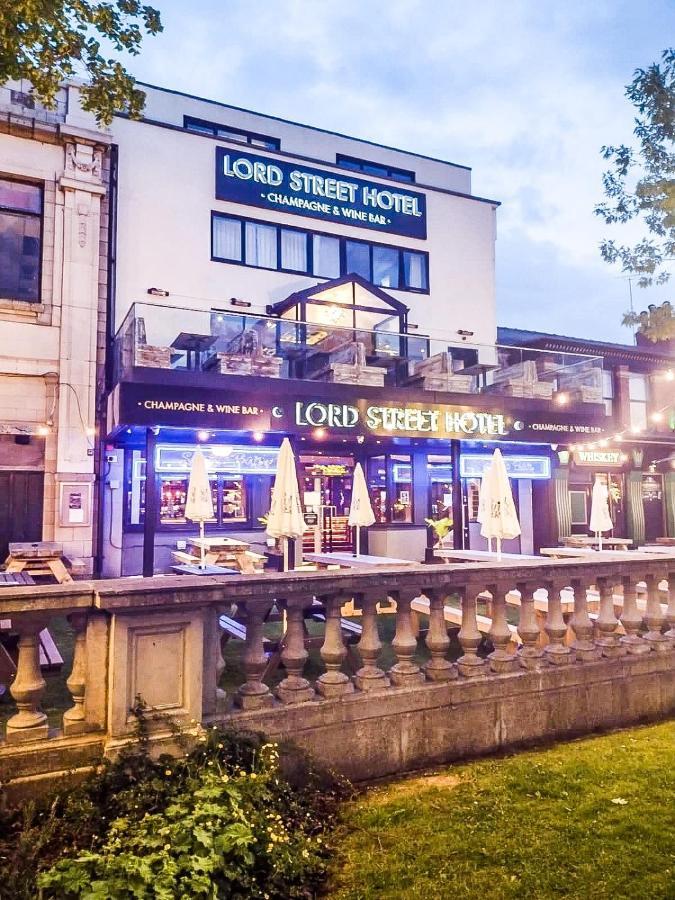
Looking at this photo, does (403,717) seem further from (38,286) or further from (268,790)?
(38,286)

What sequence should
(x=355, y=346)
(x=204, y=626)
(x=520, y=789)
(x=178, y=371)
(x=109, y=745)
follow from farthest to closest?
1. (x=355, y=346)
2. (x=178, y=371)
3. (x=520, y=789)
4. (x=204, y=626)
5. (x=109, y=745)

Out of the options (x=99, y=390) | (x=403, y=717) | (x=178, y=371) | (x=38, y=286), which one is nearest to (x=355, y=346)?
(x=178, y=371)

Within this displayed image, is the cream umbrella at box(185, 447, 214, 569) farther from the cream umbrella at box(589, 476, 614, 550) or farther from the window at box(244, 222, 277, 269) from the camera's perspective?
the window at box(244, 222, 277, 269)

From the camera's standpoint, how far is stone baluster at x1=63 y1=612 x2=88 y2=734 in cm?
340

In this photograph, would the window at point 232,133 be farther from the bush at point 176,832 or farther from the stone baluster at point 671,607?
the bush at point 176,832

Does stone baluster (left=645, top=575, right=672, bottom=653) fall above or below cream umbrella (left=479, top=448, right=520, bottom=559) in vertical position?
below

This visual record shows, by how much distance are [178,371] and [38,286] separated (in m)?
4.41

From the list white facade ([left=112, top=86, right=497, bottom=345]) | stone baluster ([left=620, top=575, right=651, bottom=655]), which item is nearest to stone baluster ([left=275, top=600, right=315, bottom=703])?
stone baluster ([left=620, top=575, right=651, bottom=655])

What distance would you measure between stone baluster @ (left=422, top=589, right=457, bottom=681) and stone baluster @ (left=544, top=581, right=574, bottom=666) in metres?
0.90

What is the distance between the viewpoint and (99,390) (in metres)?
14.2

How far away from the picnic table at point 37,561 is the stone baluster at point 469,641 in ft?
23.7

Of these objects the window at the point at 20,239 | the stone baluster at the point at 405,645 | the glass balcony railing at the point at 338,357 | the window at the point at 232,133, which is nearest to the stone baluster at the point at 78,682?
the stone baluster at the point at 405,645

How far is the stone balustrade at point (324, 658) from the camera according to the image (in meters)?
3.39

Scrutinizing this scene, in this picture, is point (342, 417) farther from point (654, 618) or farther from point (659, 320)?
point (654, 618)
